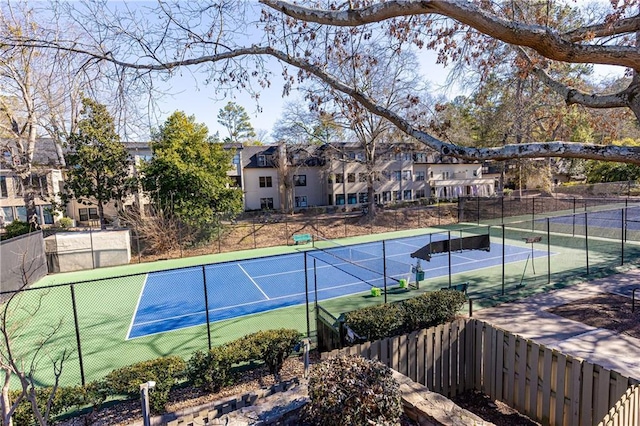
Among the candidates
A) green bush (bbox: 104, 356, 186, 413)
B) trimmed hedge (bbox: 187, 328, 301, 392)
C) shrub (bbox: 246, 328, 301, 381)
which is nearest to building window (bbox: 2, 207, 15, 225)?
green bush (bbox: 104, 356, 186, 413)

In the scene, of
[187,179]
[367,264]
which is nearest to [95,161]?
A: [187,179]

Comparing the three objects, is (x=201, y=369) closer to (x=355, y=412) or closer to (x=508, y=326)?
(x=355, y=412)

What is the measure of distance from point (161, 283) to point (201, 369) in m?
11.4

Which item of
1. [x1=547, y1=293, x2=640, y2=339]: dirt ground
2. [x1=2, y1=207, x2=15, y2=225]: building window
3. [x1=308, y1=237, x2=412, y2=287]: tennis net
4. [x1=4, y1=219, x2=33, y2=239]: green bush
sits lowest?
[x1=308, y1=237, x2=412, y2=287]: tennis net

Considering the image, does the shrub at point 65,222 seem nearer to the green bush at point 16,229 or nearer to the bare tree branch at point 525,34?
the green bush at point 16,229

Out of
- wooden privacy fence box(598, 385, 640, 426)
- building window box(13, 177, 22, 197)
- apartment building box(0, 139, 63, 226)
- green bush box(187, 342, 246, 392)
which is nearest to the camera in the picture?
wooden privacy fence box(598, 385, 640, 426)

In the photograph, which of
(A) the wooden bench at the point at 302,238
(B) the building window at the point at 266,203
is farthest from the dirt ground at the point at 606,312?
(B) the building window at the point at 266,203

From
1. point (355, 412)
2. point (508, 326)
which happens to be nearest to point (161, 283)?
point (508, 326)

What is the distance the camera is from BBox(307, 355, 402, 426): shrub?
3.15m

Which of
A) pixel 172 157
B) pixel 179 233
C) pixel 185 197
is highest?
pixel 172 157

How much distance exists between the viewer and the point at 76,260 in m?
18.3

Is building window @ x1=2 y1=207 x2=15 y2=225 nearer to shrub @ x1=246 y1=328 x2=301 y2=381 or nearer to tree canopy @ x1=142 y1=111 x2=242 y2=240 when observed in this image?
tree canopy @ x1=142 y1=111 x2=242 y2=240

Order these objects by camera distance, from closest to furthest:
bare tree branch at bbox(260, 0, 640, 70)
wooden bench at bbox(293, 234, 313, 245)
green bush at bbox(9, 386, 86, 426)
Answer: bare tree branch at bbox(260, 0, 640, 70), green bush at bbox(9, 386, 86, 426), wooden bench at bbox(293, 234, 313, 245)

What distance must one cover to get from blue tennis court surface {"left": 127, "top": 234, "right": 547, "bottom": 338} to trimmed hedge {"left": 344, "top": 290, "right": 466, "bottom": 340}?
2266mm
